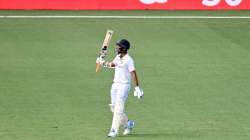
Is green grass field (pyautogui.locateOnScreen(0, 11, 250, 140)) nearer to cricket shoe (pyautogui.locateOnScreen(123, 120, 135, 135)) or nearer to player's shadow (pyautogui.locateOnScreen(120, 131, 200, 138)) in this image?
player's shadow (pyautogui.locateOnScreen(120, 131, 200, 138))

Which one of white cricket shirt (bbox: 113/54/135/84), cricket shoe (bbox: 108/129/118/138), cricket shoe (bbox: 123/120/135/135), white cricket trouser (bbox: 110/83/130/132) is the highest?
white cricket shirt (bbox: 113/54/135/84)

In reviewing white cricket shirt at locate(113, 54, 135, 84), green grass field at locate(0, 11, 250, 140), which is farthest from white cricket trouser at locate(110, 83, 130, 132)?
green grass field at locate(0, 11, 250, 140)

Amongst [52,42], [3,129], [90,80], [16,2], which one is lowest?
[3,129]

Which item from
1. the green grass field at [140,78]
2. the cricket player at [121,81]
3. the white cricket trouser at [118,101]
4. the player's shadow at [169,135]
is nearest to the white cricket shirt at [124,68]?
the cricket player at [121,81]

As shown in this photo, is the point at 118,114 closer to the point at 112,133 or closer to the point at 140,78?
the point at 112,133

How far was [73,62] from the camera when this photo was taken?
27.3 m

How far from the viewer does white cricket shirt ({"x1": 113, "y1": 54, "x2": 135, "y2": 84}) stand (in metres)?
17.6

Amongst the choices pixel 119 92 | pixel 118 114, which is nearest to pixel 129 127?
pixel 118 114

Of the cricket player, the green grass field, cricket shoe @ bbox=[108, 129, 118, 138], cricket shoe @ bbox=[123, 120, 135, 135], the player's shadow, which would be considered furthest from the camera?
the green grass field

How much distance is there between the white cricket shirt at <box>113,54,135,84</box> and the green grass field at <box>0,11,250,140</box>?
1177 millimetres

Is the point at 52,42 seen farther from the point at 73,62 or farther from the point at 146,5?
the point at 146,5

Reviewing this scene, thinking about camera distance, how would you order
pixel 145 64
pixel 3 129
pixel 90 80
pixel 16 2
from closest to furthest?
pixel 3 129, pixel 90 80, pixel 145 64, pixel 16 2

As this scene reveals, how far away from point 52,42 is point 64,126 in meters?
11.0

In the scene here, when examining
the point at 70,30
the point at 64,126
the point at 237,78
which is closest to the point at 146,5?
the point at 70,30
